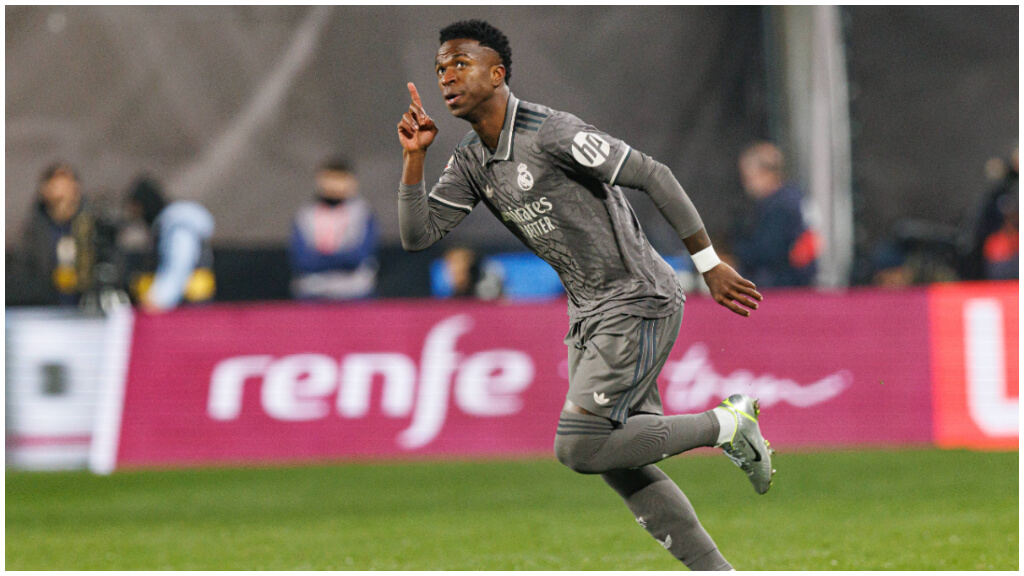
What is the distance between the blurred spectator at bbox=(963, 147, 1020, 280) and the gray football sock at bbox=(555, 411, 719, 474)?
7.77m

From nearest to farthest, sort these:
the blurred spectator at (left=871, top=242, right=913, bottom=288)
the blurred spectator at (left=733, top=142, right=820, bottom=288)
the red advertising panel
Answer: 1. the red advertising panel
2. the blurred spectator at (left=733, top=142, right=820, bottom=288)
3. the blurred spectator at (left=871, top=242, right=913, bottom=288)

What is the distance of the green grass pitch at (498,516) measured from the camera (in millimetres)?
5965

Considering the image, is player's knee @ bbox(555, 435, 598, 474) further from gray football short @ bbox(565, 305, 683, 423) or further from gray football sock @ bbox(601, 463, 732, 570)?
gray football sock @ bbox(601, 463, 732, 570)

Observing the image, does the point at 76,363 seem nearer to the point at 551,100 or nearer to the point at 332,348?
the point at 332,348

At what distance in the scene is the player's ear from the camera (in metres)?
4.37

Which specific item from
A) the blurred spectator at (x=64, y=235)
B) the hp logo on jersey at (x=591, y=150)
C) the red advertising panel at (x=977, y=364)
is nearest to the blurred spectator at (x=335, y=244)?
the blurred spectator at (x=64, y=235)

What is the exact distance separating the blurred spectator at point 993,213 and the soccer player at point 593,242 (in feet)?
24.8

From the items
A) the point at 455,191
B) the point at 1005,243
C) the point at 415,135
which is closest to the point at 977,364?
the point at 1005,243

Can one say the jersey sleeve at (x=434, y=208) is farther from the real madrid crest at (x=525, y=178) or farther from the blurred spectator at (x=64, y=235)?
the blurred spectator at (x=64, y=235)

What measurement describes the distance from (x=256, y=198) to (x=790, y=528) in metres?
7.72

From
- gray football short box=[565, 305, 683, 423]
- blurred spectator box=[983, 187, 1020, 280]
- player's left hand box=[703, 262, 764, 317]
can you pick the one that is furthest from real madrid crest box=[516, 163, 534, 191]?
blurred spectator box=[983, 187, 1020, 280]

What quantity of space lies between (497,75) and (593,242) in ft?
2.22

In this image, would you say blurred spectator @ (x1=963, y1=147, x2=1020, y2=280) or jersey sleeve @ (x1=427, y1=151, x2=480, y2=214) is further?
blurred spectator @ (x1=963, y1=147, x2=1020, y2=280)

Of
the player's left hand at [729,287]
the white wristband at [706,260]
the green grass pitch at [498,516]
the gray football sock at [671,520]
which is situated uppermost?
the white wristband at [706,260]
